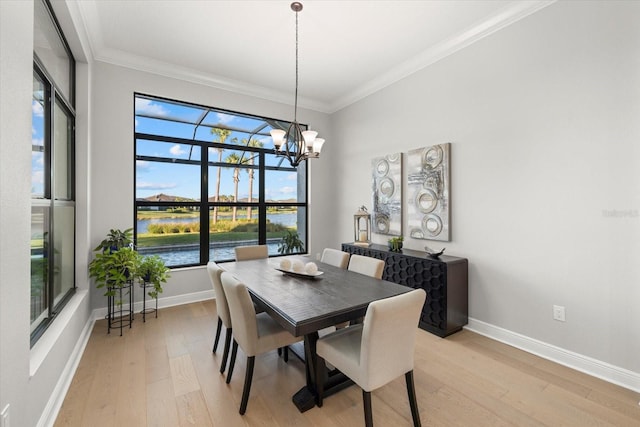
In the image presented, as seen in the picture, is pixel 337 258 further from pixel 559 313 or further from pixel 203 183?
pixel 203 183

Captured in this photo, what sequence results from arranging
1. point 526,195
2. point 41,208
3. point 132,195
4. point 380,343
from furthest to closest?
1. point 132,195
2. point 526,195
3. point 41,208
4. point 380,343

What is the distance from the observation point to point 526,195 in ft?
8.48

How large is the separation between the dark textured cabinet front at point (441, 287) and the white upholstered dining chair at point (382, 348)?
4.44 feet

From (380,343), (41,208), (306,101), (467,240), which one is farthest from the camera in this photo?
(306,101)

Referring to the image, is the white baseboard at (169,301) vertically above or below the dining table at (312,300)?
below

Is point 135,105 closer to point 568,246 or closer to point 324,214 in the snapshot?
point 324,214

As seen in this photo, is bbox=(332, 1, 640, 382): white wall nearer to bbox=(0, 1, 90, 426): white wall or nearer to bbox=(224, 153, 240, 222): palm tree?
bbox=(224, 153, 240, 222): palm tree

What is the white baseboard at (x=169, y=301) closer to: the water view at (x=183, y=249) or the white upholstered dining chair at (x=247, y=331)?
the water view at (x=183, y=249)

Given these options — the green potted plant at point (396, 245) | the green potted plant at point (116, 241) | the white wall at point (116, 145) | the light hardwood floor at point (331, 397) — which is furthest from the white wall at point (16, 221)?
the green potted plant at point (396, 245)

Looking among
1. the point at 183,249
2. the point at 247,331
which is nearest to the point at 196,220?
the point at 183,249

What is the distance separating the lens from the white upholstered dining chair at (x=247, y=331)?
177 centimetres

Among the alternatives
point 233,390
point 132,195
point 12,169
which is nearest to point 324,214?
point 132,195

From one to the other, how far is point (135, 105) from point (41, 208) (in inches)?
84.7

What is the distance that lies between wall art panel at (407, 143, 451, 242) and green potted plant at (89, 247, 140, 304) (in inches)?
128
